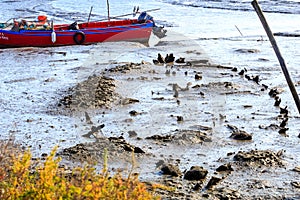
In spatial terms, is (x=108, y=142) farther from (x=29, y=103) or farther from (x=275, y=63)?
(x=275, y=63)

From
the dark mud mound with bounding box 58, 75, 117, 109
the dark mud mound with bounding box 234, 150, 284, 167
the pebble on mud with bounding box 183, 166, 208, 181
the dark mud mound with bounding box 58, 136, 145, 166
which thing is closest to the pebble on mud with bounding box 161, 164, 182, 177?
the pebble on mud with bounding box 183, 166, 208, 181

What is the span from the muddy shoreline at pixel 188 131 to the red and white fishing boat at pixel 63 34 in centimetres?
932

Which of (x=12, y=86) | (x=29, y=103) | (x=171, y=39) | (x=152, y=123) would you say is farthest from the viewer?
(x=171, y=39)

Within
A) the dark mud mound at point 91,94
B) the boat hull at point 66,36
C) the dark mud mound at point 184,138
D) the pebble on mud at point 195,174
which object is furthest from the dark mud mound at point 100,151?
the boat hull at point 66,36

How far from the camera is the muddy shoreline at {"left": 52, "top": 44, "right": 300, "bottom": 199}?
31.4 ft

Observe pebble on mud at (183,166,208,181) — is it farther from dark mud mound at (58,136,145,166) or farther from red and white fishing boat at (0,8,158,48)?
red and white fishing boat at (0,8,158,48)

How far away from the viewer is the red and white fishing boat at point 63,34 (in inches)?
1096

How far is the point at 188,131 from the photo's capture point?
40.3 ft

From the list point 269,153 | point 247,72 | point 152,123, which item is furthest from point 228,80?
point 269,153

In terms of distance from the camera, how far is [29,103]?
15383 millimetres

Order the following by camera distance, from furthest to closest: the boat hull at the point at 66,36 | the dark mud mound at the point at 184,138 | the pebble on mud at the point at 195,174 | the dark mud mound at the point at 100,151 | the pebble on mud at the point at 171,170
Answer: the boat hull at the point at 66,36
the dark mud mound at the point at 184,138
the dark mud mound at the point at 100,151
the pebble on mud at the point at 171,170
the pebble on mud at the point at 195,174

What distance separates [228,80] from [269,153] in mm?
7188

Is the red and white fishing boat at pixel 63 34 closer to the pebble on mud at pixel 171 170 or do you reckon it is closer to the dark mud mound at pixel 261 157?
the dark mud mound at pixel 261 157

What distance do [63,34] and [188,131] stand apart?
55.2ft
